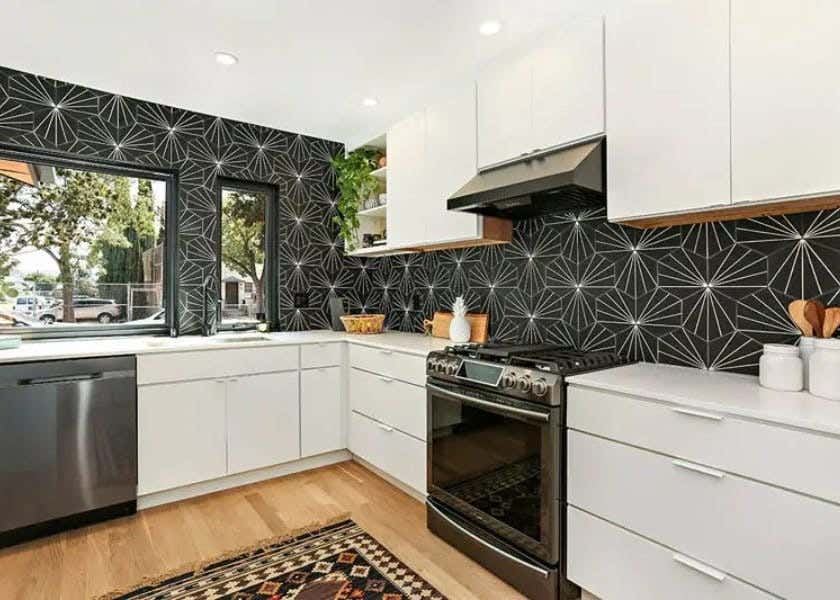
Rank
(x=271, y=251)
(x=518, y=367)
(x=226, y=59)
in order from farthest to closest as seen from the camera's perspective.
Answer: (x=271, y=251), (x=226, y=59), (x=518, y=367)

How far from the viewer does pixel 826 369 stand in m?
1.43

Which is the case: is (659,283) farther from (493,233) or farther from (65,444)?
(65,444)

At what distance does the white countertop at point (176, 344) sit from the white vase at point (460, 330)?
8 cm

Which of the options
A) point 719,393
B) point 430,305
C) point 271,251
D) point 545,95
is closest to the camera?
point 719,393

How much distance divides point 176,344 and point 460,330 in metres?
1.73

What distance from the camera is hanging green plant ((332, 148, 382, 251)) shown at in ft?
11.9

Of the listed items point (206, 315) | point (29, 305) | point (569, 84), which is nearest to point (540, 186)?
point (569, 84)

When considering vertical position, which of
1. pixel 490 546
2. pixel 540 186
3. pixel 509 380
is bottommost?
pixel 490 546

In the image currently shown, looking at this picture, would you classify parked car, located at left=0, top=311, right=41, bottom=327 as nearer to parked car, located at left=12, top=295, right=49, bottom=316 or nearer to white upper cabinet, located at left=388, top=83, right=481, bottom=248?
parked car, located at left=12, top=295, right=49, bottom=316

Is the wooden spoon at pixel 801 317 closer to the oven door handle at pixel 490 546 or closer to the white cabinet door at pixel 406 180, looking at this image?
the oven door handle at pixel 490 546

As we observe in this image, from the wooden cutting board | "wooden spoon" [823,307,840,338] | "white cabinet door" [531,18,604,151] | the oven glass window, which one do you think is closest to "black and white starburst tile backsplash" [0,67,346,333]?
the wooden cutting board

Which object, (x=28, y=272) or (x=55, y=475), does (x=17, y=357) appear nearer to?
(x=55, y=475)

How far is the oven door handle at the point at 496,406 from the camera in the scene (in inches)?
70.6

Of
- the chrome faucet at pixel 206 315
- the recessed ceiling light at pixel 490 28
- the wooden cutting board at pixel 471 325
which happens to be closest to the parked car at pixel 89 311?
the chrome faucet at pixel 206 315
